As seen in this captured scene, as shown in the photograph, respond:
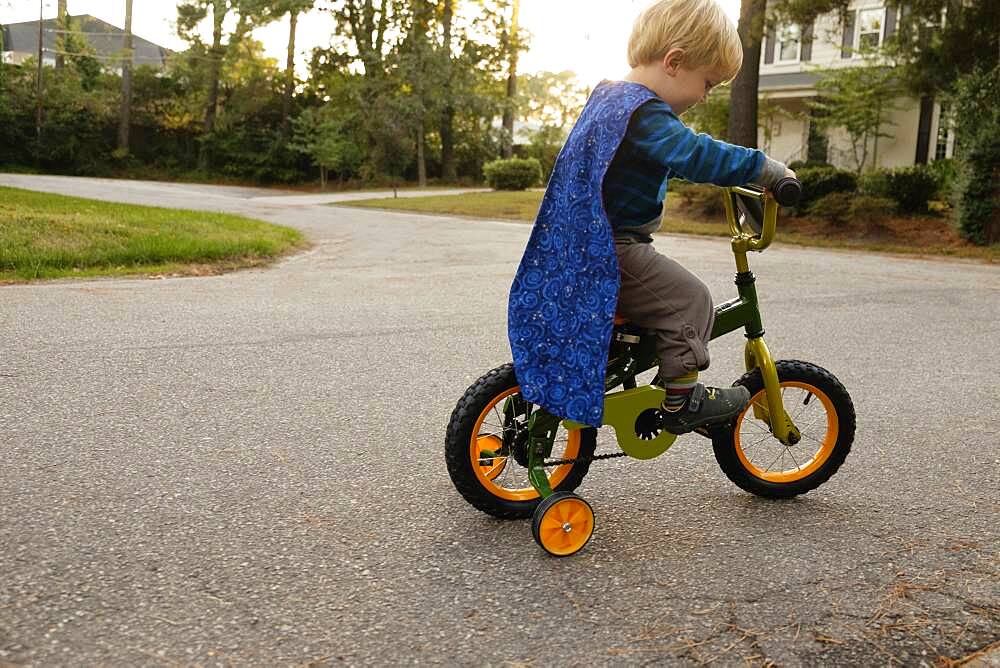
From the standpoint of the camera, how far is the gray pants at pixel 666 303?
114 inches

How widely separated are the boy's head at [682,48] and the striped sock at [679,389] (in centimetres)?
85

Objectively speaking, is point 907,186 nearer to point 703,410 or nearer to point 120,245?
point 120,245

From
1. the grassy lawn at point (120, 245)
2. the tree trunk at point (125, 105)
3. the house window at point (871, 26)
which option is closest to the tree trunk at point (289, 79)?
the tree trunk at point (125, 105)

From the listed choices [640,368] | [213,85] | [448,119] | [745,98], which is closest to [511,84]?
[448,119]

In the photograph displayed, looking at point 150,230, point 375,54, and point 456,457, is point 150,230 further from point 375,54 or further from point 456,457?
point 375,54

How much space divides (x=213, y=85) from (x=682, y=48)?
1649 inches

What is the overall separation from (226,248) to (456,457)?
8215 millimetres

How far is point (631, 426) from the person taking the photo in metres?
3.10

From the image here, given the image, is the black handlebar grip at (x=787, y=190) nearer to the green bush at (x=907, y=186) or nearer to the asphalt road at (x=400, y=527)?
the asphalt road at (x=400, y=527)

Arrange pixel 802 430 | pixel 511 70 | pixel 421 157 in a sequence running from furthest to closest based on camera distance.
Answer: pixel 511 70 → pixel 421 157 → pixel 802 430

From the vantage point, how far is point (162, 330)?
6199 mm

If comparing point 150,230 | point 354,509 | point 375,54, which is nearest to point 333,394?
point 354,509

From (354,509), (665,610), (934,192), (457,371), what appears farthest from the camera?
(934,192)

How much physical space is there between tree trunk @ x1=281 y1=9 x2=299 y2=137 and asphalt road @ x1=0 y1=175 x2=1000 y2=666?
3534 centimetres
